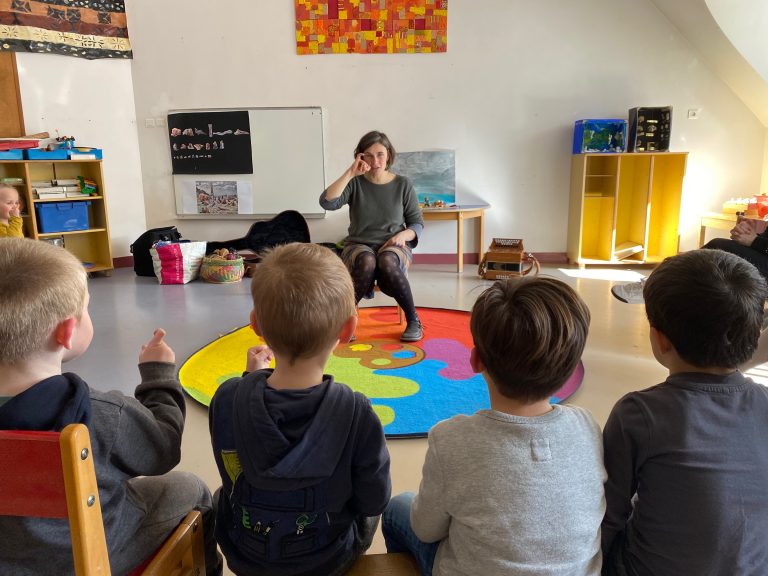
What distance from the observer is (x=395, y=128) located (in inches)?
207

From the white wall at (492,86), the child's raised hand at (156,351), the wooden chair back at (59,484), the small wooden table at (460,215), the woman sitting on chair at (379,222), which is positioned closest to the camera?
the wooden chair back at (59,484)

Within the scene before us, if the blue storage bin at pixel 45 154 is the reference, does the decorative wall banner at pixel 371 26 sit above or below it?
above

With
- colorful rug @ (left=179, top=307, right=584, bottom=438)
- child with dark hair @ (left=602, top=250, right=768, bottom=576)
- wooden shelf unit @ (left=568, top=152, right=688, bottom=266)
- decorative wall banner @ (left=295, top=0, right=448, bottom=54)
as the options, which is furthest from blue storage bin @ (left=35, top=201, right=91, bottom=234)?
child with dark hair @ (left=602, top=250, right=768, bottom=576)

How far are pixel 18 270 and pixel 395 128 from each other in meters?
4.69

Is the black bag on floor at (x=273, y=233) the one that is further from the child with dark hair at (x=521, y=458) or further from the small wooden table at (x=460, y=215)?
the child with dark hair at (x=521, y=458)

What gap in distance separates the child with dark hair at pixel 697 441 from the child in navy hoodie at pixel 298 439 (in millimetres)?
412

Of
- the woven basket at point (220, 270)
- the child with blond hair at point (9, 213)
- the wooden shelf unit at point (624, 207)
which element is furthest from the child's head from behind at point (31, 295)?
the wooden shelf unit at point (624, 207)

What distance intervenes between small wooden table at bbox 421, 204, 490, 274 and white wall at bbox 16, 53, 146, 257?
2789 mm

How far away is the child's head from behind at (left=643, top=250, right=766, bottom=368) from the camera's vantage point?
2.98ft

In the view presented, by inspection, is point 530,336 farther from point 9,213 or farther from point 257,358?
point 9,213

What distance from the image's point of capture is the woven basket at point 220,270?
15.3 feet

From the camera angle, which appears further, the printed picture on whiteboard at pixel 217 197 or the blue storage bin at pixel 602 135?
the printed picture on whiteboard at pixel 217 197

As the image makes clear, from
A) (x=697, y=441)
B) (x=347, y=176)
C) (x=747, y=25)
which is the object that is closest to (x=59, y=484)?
(x=697, y=441)

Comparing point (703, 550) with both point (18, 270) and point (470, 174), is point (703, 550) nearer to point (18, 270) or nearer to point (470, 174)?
point (18, 270)
